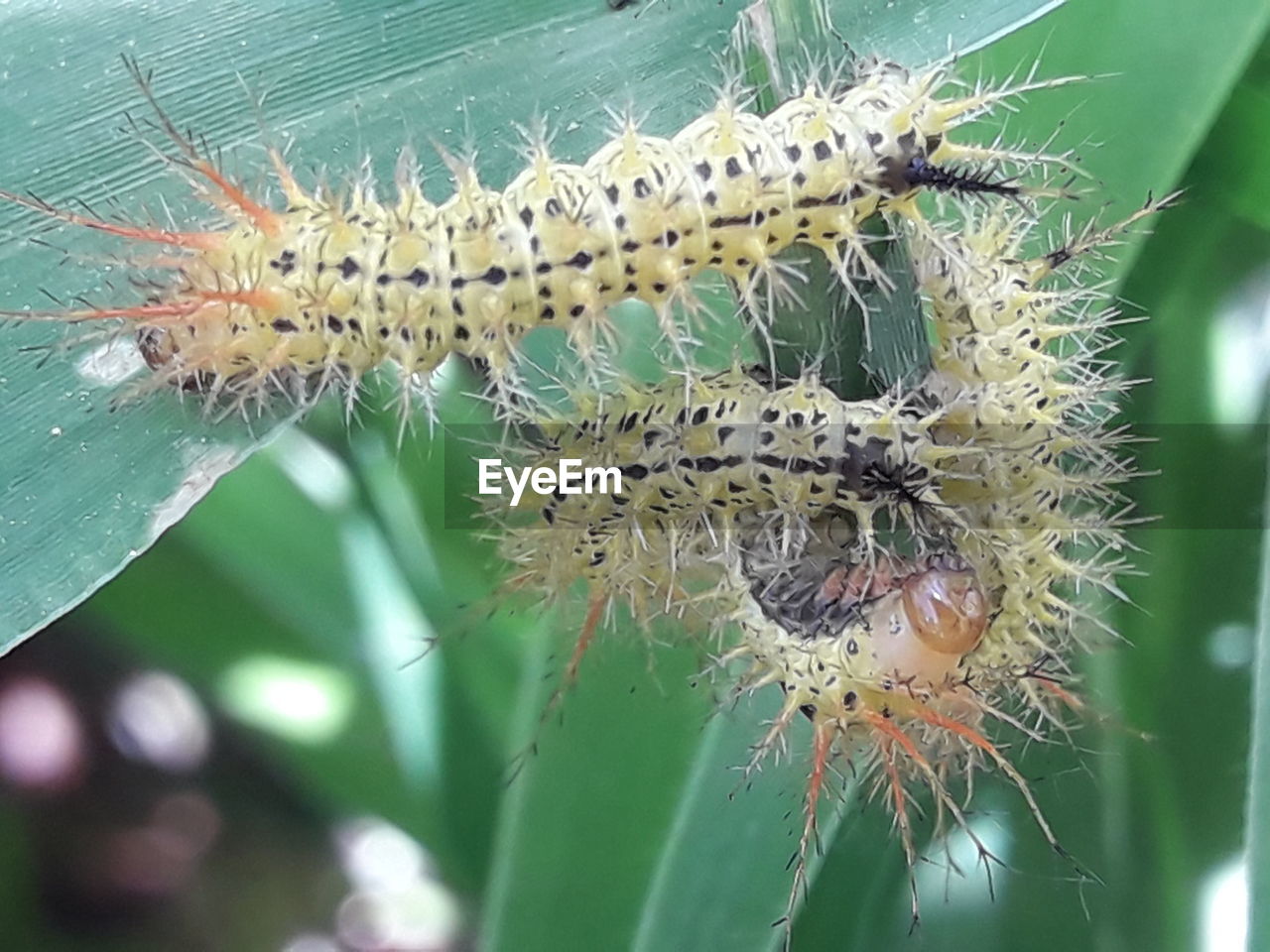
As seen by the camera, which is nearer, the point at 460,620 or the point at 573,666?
the point at 573,666

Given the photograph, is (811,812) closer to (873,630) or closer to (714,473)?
(873,630)

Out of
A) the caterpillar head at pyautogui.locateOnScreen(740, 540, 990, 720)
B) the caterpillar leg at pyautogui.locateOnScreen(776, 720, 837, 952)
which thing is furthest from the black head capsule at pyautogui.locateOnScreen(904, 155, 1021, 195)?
the caterpillar leg at pyautogui.locateOnScreen(776, 720, 837, 952)

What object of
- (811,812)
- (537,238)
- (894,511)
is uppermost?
(537,238)

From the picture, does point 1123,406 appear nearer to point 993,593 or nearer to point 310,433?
point 993,593

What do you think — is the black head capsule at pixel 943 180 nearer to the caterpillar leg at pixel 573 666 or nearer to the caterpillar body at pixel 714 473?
the caterpillar body at pixel 714 473

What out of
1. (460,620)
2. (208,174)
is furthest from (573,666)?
(208,174)

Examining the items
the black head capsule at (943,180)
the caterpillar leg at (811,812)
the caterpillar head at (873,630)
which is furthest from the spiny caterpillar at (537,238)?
the caterpillar leg at (811,812)
